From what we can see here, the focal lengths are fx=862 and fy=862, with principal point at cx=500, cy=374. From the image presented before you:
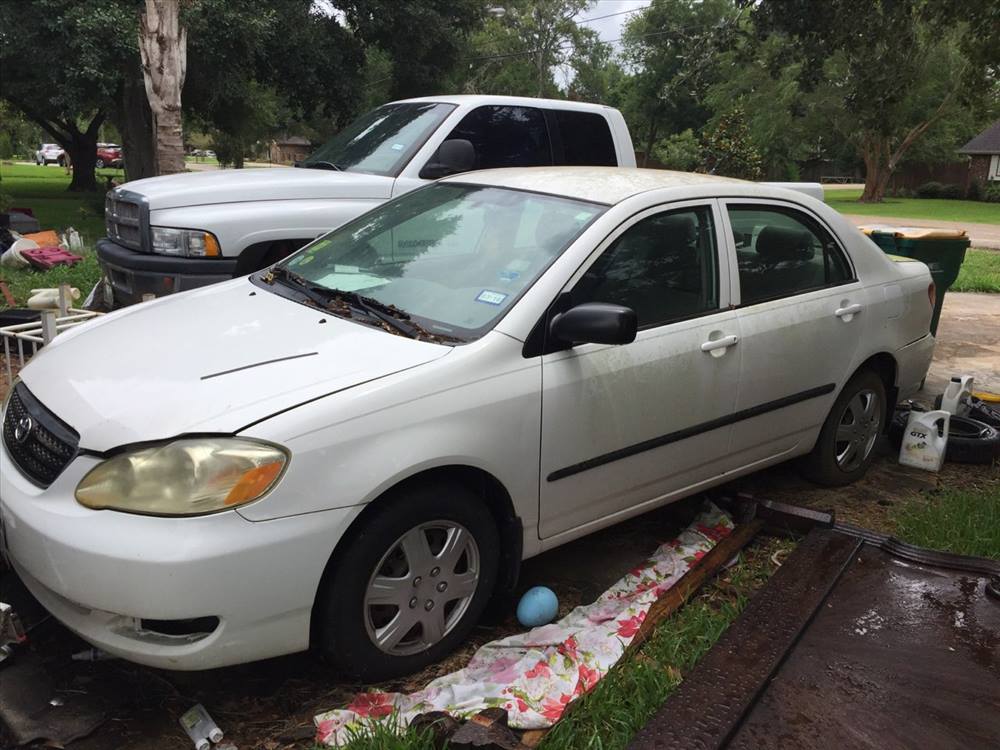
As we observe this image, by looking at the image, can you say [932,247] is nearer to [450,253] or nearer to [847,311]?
[847,311]

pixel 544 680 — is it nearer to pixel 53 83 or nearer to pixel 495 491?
pixel 495 491

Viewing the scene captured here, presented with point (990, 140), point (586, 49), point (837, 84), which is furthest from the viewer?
point (586, 49)

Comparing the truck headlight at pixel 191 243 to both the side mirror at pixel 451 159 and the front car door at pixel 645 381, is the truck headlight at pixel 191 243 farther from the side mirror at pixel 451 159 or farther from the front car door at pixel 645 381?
the front car door at pixel 645 381

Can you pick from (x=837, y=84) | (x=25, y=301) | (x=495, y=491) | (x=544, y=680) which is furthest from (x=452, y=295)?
(x=837, y=84)

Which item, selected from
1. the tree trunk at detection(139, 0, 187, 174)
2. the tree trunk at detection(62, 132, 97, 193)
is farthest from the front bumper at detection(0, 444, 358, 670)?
the tree trunk at detection(62, 132, 97, 193)

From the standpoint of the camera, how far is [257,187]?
5.73 meters

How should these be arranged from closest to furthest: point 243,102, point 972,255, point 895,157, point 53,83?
point 53,83, point 972,255, point 243,102, point 895,157

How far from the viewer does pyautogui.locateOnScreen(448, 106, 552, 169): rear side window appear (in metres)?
6.38

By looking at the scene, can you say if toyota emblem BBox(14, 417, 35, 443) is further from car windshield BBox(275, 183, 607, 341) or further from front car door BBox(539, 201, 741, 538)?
front car door BBox(539, 201, 741, 538)

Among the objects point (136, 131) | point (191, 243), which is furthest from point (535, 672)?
point (136, 131)

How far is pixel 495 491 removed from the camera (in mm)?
3016

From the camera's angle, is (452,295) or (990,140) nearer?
(452,295)

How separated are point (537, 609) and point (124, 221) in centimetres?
424

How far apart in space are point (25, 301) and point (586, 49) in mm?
57980
